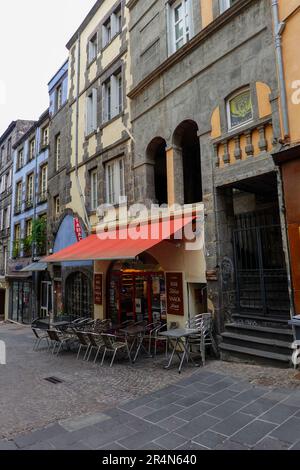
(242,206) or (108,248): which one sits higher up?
(242,206)

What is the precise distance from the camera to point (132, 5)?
431 inches

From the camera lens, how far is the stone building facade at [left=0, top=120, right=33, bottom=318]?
22.9 meters

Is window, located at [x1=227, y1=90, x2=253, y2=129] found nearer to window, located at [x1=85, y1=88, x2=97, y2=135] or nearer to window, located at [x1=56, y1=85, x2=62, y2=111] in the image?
window, located at [x1=85, y1=88, x2=97, y2=135]

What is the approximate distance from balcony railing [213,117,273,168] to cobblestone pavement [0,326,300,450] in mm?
4277

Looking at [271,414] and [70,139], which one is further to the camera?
[70,139]

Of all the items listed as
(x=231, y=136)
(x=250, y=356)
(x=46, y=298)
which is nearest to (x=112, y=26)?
(x=231, y=136)

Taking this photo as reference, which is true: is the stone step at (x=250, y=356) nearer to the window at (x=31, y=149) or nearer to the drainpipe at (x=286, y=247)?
the drainpipe at (x=286, y=247)

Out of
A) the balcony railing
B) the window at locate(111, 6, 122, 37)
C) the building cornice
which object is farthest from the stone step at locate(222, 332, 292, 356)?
the window at locate(111, 6, 122, 37)

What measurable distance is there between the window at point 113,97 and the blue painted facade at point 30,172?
6.65 meters

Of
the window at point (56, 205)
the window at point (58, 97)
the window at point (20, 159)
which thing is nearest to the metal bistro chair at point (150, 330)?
the window at point (56, 205)

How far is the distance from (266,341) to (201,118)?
17.4ft

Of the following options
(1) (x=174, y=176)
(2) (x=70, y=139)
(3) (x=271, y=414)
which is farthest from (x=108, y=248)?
(2) (x=70, y=139)

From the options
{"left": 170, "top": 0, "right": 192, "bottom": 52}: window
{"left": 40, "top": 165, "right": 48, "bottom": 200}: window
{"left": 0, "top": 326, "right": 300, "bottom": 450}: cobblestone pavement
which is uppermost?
{"left": 170, "top": 0, "right": 192, "bottom": 52}: window

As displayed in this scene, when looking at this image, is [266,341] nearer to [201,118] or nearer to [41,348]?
[201,118]
